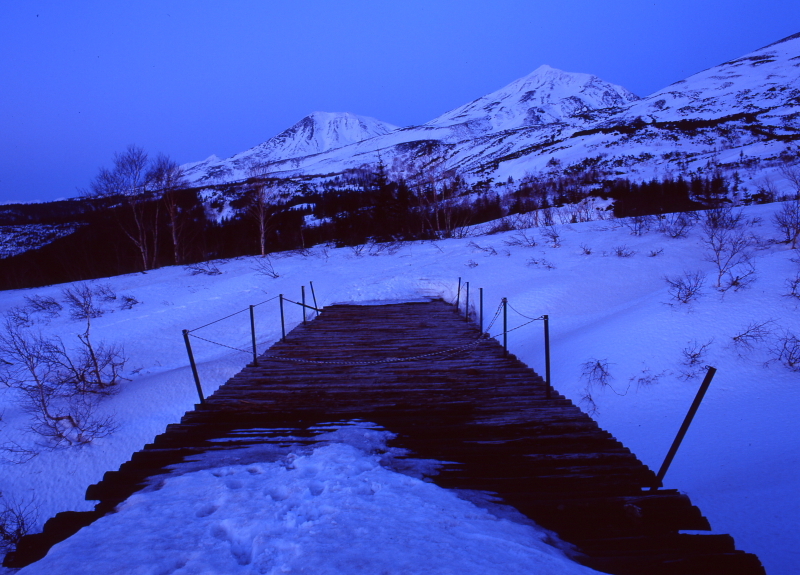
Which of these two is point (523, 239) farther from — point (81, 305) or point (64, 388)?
point (81, 305)

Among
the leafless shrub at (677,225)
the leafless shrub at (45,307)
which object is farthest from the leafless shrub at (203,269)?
the leafless shrub at (677,225)

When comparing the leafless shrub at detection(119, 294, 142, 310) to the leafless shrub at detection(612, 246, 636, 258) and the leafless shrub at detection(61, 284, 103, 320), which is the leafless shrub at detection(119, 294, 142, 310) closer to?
the leafless shrub at detection(61, 284, 103, 320)

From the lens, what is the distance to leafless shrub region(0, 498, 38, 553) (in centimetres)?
644

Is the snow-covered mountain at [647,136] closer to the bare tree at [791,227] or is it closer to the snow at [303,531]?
the bare tree at [791,227]

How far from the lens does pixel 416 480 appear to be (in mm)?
2975

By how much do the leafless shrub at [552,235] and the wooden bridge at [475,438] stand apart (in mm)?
13776

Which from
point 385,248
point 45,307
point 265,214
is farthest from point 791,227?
point 265,214

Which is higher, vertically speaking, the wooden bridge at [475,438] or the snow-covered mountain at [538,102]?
the snow-covered mountain at [538,102]

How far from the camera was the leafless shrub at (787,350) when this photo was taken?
6961mm

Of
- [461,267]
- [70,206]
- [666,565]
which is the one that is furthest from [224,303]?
[70,206]

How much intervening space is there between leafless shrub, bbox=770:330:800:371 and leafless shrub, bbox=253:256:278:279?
18.3 metres

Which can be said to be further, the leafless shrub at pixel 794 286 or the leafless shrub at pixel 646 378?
the leafless shrub at pixel 794 286

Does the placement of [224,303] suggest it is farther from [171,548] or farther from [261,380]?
[171,548]

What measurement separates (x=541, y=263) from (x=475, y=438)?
1420cm
